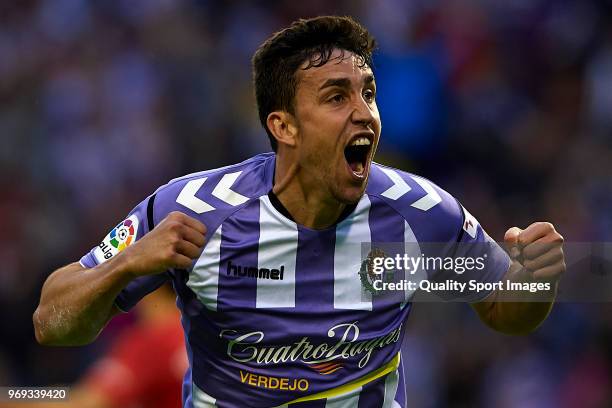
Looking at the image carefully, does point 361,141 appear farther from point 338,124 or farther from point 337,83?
point 337,83

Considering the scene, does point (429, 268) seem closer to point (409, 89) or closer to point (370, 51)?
point (370, 51)

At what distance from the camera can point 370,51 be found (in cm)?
400

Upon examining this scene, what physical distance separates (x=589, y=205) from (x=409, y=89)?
1634 mm

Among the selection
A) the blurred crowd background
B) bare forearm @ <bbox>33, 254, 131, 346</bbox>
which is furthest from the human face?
the blurred crowd background

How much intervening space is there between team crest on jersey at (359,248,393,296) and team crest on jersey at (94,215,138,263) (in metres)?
0.82

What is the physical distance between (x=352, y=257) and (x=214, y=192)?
0.54 m

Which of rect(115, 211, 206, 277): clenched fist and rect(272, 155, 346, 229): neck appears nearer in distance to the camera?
rect(115, 211, 206, 277): clenched fist

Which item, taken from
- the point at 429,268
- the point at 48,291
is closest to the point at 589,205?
the point at 429,268

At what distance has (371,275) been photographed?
3893 mm

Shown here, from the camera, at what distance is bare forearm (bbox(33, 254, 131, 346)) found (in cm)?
359

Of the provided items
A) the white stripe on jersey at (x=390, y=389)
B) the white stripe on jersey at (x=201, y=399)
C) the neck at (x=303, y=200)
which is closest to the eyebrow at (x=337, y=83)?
the neck at (x=303, y=200)

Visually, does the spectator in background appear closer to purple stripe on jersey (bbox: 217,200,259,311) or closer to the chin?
purple stripe on jersey (bbox: 217,200,259,311)

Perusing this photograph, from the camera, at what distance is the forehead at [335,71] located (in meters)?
3.84

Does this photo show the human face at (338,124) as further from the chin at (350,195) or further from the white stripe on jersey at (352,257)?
the white stripe on jersey at (352,257)
